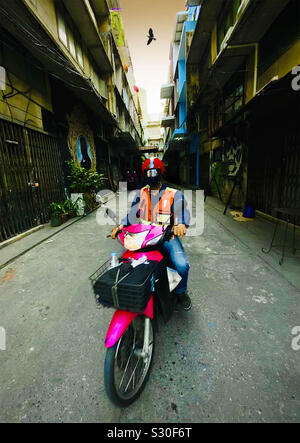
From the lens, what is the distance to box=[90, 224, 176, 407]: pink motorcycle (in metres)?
1.36

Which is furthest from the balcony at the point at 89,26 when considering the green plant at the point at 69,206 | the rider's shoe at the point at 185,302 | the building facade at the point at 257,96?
the rider's shoe at the point at 185,302

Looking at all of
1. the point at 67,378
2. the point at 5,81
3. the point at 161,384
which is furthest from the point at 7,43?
the point at 161,384

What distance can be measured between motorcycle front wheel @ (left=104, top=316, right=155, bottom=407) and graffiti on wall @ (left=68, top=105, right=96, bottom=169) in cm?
914

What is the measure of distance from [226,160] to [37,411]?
10572 mm

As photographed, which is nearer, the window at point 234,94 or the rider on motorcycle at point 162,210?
the rider on motorcycle at point 162,210

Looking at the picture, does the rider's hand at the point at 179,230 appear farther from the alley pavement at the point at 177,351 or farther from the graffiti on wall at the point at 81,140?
the graffiti on wall at the point at 81,140

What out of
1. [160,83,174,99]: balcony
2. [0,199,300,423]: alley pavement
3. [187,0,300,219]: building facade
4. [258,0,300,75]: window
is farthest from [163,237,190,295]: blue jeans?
[160,83,174,99]: balcony

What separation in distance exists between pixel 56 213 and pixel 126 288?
20.2 ft

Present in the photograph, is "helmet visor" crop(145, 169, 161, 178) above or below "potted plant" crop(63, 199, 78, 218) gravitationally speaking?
above

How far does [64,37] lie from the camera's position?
23.2 ft

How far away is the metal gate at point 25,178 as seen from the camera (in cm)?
500

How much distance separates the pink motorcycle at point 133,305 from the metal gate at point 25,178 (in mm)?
4593

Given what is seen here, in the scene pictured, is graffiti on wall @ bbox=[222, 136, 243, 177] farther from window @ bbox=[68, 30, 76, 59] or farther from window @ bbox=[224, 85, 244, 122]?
window @ bbox=[68, 30, 76, 59]
